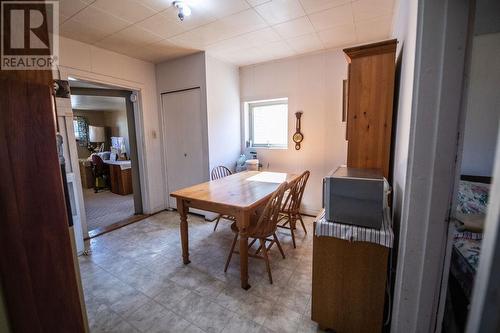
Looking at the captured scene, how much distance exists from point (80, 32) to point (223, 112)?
1.94 m

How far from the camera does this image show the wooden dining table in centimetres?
179

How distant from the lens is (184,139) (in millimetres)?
3469

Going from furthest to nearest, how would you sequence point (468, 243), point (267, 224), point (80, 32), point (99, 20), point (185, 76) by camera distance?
point (185, 76) < point (80, 32) < point (99, 20) < point (267, 224) < point (468, 243)

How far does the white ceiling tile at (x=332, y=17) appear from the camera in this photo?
2055 mm

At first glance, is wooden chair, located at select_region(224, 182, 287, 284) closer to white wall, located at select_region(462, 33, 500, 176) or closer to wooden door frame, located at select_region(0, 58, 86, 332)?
wooden door frame, located at select_region(0, 58, 86, 332)

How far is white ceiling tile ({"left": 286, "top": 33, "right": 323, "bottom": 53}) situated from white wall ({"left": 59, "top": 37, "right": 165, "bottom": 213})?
2.32 meters

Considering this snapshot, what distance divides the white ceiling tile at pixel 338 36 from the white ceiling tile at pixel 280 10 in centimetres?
58

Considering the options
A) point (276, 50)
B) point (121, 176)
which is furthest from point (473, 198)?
point (121, 176)

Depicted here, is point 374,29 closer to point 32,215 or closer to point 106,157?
point 32,215

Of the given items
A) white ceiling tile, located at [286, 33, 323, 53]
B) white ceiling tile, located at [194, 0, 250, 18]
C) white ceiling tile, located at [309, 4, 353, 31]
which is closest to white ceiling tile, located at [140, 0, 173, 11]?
white ceiling tile, located at [194, 0, 250, 18]

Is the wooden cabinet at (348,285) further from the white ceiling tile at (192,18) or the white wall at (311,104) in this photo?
the white ceiling tile at (192,18)

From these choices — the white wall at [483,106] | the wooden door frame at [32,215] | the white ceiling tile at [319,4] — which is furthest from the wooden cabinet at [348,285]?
the white ceiling tile at [319,4]

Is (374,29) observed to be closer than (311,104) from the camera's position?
Yes

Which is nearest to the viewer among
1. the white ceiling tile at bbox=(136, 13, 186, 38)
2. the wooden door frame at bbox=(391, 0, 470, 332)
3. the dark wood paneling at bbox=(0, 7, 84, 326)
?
the dark wood paneling at bbox=(0, 7, 84, 326)
